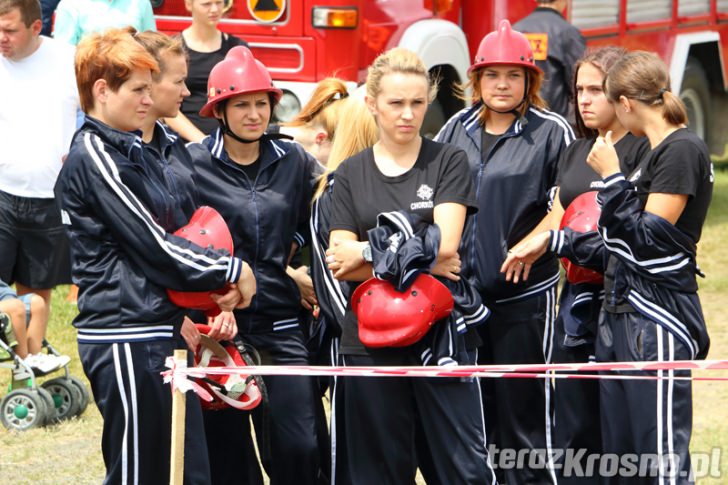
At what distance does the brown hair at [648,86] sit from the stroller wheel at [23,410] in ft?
11.1

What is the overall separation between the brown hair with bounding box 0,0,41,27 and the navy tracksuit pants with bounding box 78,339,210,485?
3.04 meters

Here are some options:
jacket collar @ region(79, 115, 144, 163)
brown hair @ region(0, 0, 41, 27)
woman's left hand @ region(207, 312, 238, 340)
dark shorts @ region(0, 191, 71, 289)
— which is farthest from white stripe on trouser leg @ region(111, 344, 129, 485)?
brown hair @ region(0, 0, 41, 27)

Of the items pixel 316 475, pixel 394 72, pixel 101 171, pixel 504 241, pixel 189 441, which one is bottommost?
pixel 316 475

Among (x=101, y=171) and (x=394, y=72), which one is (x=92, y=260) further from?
(x=394, y=72)

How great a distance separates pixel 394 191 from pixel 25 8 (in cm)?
312

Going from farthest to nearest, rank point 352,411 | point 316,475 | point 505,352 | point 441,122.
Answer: point 441,122
point 505,352
point 316,475
point 352,411

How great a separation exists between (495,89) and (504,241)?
24.9 inches

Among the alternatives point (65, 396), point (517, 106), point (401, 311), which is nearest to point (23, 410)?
point (65, 396)

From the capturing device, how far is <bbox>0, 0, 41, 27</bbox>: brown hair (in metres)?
6.70

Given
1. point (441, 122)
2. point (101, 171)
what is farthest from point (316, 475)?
point (441, 122)

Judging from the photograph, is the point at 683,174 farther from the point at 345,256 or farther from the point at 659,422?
the point at 345,256

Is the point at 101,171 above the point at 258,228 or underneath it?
above

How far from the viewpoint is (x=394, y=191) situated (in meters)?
4.59

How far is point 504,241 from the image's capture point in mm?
5238
